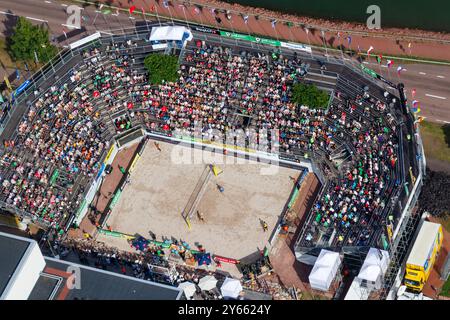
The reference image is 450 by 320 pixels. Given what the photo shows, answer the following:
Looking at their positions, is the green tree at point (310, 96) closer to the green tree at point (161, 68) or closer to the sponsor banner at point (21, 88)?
the green tree at point (161, 68)

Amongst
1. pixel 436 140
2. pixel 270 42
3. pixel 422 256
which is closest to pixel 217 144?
pixel 270 42

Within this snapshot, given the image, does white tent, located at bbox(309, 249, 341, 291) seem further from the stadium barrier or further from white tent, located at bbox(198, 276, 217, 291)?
white tent, located at bbox(198, 276, 217, 291)

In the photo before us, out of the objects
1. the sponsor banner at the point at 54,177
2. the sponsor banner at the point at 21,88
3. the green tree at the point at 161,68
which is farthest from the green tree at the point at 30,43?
the sponsor banner at the point at 54,177

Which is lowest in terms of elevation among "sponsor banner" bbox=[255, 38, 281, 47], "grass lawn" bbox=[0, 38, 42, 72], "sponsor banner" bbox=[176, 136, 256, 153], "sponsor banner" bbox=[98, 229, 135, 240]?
"sponsor banner" bbox=[98, 229, 135, 240]

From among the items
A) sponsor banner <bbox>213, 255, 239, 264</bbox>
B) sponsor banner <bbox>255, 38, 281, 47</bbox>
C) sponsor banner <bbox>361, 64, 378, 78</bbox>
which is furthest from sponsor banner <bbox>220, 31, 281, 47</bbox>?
sponsor banner <bbox>213, 255, 239, 264</bbox>

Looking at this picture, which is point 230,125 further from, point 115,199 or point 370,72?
point 370,72

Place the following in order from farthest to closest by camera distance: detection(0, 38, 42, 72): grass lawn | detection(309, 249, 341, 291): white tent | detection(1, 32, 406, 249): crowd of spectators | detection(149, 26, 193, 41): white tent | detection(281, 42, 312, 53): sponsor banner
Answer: detection(0, 38, 42, 72): grass lawn < detection(149, 26, 193, 41): white tent < detection(281, 42, 312, 53): sponsor banner < detection(1, 32, 406, 249): crowd of spectators < detection(309, 249, 341, 291): white tent

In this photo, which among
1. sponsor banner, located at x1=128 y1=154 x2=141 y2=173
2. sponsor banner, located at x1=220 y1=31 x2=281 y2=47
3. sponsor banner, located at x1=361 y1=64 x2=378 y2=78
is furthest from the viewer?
sponsor banner, located at x1=220 y1=31 x2=281 y2=47
